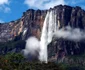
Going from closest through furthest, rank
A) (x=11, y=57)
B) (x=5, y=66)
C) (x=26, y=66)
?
1. (x=5, y=66)
2. (x=26, y=66)
3. (x=11, y=57)

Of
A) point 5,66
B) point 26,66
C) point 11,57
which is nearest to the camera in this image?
point 5,66

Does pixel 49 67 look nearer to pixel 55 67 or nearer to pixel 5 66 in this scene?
pixel 55 67

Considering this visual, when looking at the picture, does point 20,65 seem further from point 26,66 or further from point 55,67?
point 55,67

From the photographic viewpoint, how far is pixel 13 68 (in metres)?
106

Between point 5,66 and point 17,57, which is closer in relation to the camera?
point 5,66

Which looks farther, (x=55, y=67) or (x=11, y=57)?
(x=11, y=57)

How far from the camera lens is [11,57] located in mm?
131625

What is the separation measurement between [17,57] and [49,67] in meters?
20.8

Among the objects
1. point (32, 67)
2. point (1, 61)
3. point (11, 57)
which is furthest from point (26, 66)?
point (11, 57)

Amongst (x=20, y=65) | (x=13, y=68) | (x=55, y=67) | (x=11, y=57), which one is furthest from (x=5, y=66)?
(x=11, y=57)

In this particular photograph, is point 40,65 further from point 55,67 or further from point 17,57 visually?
point 17,57

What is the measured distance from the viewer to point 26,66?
11200 cm

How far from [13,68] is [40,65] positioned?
13.2 m

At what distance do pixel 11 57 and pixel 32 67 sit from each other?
20458mm
